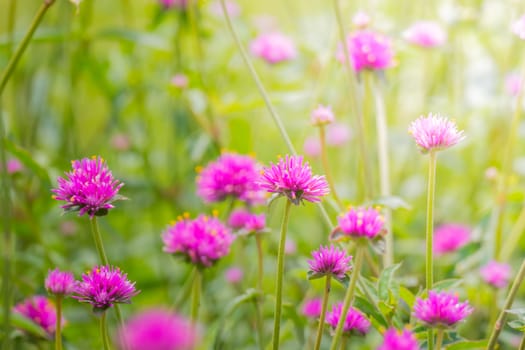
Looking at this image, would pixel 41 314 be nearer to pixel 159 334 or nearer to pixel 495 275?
pixel 159 334

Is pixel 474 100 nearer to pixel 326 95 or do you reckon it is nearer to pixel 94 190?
pixel 326 95

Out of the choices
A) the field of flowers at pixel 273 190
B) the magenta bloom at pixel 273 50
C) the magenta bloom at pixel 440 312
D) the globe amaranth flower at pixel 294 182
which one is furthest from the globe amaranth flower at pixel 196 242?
the magenta bloom at pixel 273 50

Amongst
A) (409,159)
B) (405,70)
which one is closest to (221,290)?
(409,159)

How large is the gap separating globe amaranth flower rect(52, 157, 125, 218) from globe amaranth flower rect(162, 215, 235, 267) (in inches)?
3.4

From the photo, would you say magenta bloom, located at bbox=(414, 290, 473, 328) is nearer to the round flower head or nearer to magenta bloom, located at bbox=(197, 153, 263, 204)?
the round flower head

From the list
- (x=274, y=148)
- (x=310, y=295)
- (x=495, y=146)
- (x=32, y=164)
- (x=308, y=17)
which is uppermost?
(x=308, y=17)

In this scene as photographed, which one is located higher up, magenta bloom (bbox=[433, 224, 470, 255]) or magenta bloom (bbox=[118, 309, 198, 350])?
magenta bloom (bbox=[433, 224, 470, 255])

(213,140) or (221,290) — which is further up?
(213,140)

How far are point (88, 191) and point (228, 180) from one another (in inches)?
9.6

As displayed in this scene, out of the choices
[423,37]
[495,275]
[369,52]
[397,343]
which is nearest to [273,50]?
[423,37]

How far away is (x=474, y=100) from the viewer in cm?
119

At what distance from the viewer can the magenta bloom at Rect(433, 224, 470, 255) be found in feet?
3.28

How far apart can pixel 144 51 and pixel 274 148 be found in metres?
0.53

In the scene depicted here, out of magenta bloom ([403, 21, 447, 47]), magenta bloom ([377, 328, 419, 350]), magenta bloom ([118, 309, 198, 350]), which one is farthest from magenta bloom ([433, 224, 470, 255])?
magenta bloom ([118, 309, 198, 350])
